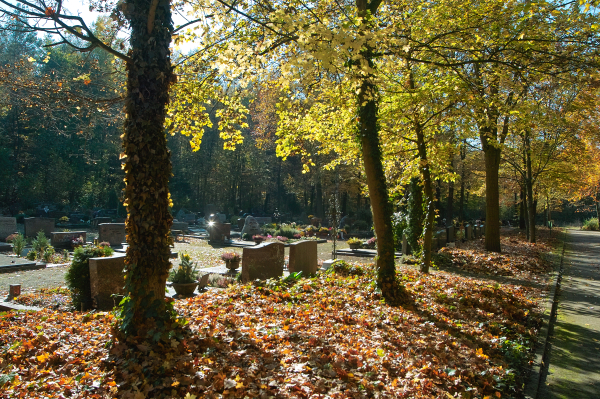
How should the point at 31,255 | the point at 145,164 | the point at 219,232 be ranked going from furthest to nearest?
the point at 219,232 → the point at 31,255 → the point at 145,164

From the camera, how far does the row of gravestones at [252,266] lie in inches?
269

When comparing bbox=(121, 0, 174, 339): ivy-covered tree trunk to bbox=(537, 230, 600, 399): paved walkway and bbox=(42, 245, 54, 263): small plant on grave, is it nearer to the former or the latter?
bbox=(537, 230, 600, 399): paved walkway

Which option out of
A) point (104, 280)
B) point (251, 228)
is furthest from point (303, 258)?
point (251, 228)

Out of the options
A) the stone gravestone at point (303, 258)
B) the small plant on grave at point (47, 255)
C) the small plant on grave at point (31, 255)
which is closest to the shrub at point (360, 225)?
the stone gravestone at point (303, 258)

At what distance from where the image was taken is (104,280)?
6867mm

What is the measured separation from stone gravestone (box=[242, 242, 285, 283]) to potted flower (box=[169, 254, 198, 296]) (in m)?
1.16

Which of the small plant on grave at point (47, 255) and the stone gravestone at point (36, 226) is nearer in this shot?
the small plant on grave at point (47, 255)

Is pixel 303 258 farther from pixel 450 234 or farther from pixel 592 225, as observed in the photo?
pixel 592 225

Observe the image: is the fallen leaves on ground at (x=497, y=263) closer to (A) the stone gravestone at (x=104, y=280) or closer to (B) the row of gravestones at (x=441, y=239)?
(B) the row of gravestones at (x=441, y=239)

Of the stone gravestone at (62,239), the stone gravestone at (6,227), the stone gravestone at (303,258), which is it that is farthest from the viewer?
the stone gravestone at (6,227)

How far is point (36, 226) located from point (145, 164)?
20170mm

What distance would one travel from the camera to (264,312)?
18.0 feet

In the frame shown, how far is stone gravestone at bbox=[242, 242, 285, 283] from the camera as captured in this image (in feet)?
28.3

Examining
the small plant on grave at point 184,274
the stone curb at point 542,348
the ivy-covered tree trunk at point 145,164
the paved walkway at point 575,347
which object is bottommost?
the paved walkway at point 575,347
